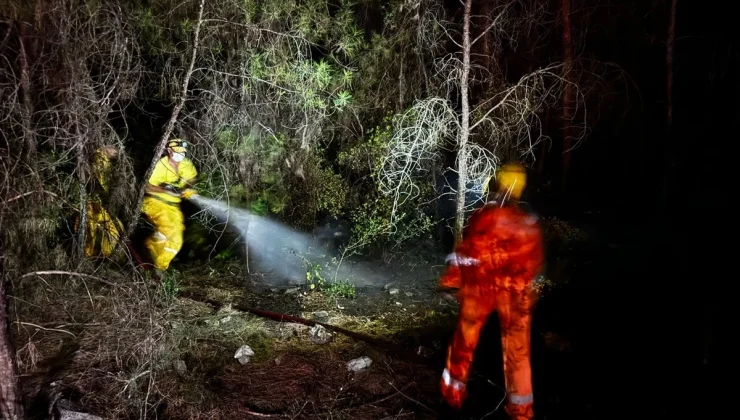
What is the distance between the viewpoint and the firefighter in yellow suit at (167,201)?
614 centimetres

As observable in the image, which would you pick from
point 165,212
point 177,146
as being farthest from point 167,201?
point 177,146

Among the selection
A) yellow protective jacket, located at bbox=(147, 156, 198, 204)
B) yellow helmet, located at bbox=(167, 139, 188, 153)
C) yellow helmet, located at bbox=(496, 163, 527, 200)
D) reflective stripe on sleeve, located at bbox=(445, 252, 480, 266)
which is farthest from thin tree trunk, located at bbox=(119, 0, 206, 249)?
yellow helmet, located at bbox=(496, 163, 527, 200)

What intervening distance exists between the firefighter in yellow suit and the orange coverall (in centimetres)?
418

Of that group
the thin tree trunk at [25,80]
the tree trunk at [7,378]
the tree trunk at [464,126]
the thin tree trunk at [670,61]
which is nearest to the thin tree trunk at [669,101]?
the thin tree trunk at [670,61]

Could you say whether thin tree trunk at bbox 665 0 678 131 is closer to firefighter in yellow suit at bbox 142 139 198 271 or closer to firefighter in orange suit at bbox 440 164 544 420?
firefighter in orange suit at bbox 440 164 544 420

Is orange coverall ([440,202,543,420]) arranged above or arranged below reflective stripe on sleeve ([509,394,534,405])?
above

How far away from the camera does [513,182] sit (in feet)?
12.6

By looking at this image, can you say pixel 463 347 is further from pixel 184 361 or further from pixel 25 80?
pixel 25 80

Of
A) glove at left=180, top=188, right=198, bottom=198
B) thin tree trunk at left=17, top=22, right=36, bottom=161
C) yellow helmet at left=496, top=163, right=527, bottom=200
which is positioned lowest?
glove at left=180, top=188, right=198, bottom=198

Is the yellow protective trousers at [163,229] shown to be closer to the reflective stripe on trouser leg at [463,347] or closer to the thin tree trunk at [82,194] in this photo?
the thin tree trunk at [82,194]

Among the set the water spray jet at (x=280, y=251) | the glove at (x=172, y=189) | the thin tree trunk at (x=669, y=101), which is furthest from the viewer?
the thin tree trunk at (x=669, y=101)

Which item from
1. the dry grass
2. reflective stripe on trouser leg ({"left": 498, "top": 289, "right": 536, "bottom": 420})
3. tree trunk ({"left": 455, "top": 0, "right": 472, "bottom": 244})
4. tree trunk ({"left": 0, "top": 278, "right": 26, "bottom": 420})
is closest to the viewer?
tree trunk ({"left": 0, "top": 278, "right": 26, "bottom": 420})

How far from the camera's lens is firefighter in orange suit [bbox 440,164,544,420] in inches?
144

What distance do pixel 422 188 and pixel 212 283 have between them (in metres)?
3.91
